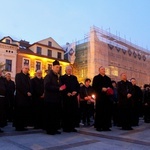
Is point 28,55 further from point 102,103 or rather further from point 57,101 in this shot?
point 57,101

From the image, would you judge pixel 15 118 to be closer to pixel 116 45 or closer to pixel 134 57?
pixel 116 45

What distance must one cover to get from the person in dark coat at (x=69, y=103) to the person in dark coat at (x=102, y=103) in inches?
27.1

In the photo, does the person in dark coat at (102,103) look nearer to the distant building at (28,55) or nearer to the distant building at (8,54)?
the distant building at (28,55)

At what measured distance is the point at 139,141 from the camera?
5.37 metres

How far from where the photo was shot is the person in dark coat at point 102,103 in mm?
7219

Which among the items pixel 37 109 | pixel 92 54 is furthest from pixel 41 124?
pixel 92 54

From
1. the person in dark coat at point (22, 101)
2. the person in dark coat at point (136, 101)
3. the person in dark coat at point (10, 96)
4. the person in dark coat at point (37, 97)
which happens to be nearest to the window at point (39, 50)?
the person in dark coat at point (10, 96)

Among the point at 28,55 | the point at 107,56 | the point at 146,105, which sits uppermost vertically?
the point at 107,56

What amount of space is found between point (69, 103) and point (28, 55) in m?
24.7

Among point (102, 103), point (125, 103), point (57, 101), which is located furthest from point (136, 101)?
point (57, 101)

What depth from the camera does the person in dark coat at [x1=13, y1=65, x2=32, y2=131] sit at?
6.97 m

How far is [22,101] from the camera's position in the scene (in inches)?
279

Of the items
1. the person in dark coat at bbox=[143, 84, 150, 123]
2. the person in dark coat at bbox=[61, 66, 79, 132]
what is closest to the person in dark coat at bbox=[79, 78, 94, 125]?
the person in dark coat at bbox=[61, 66, 79, 132]

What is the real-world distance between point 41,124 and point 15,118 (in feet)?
2.92
